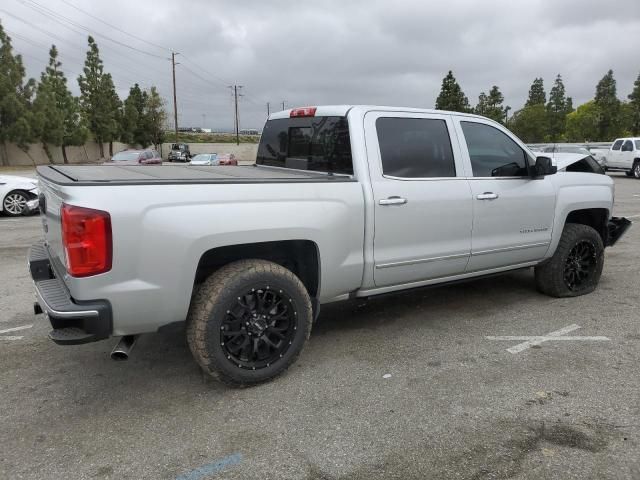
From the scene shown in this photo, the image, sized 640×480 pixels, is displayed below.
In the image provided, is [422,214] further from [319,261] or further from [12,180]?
[12,180]

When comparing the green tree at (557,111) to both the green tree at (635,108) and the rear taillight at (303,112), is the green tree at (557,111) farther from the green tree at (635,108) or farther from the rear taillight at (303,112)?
the rear taillight at (303,112)

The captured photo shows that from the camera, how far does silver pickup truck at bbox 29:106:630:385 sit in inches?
115

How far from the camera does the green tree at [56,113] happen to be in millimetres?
39156

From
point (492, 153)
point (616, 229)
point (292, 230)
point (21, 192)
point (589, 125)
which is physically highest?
point (589, 125)

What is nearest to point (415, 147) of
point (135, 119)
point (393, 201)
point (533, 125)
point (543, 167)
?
point (393, 201)

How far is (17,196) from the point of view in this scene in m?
12.0

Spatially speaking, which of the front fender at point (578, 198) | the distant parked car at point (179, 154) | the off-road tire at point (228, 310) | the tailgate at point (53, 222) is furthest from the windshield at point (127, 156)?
the distant parked car at point (179, 154)

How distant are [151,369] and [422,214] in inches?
91.9

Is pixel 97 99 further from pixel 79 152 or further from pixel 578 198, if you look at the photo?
pixel 578 198

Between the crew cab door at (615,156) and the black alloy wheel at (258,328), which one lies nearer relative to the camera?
the black alloy wheel at (258,328)

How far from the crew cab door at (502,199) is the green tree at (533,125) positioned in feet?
198

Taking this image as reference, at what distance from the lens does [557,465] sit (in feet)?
8.82

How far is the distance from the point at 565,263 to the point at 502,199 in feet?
4.20

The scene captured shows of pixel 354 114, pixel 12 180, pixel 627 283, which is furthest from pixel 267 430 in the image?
pixel 12 180
